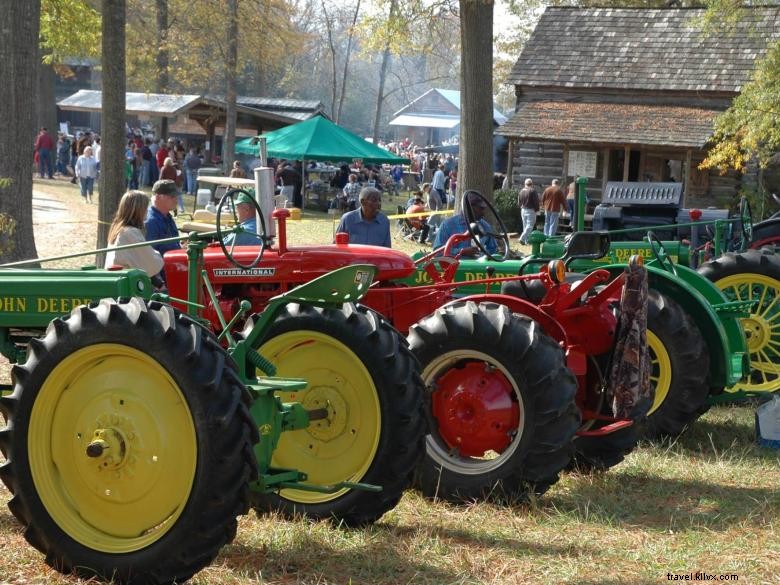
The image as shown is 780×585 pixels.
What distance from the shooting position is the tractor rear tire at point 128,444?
4379 mm

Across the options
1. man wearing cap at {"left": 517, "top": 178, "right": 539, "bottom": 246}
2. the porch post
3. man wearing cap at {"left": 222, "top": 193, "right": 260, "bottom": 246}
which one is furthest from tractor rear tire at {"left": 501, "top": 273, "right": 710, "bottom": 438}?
the porch post

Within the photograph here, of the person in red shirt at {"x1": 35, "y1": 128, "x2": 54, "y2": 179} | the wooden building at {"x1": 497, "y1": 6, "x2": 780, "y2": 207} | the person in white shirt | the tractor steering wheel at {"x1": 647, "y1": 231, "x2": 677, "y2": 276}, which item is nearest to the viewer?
the tractor steering wheel at {"x1": 647, "y1": 231, "x2": 677, "y2": 276}

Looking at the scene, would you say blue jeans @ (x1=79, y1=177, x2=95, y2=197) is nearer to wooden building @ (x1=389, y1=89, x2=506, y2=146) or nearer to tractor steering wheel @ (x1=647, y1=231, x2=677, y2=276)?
tractor steering wheel @ (x1=647, y1=231, x2=677, y2=276)

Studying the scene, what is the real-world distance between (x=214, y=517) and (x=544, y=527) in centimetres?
210

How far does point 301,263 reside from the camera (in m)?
7.14

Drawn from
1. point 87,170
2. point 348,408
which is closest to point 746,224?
point 348,408

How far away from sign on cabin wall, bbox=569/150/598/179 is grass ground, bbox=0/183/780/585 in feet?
79.7

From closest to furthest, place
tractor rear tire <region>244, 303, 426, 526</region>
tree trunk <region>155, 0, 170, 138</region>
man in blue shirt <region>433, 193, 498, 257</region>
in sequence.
Answer: tractor rear tire <region>244, 303, 426, 526</region> < man in blue shirt <region>433, 193, 498, 257</region> < tree trunk <region>155, 0, 170, 138</region>

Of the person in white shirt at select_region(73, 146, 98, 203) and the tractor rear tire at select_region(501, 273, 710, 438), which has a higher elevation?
the person in white shirt at select_region(73, 146, 98, 203)

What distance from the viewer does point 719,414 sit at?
923 cm

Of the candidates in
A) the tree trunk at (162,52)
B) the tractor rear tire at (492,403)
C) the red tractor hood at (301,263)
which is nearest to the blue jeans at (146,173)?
the tree trunk at (162,52)

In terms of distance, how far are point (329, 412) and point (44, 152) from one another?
35.6 m

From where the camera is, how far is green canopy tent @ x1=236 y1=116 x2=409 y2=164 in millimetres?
29027

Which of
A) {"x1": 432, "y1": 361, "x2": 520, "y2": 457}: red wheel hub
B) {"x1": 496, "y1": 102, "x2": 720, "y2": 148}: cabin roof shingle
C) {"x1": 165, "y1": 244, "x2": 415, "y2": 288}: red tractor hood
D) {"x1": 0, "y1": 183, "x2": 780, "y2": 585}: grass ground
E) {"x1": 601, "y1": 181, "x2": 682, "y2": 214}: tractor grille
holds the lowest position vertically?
{"x1": 0, "y1": 183, "x2": 780, "y2": 585}: grass ground
